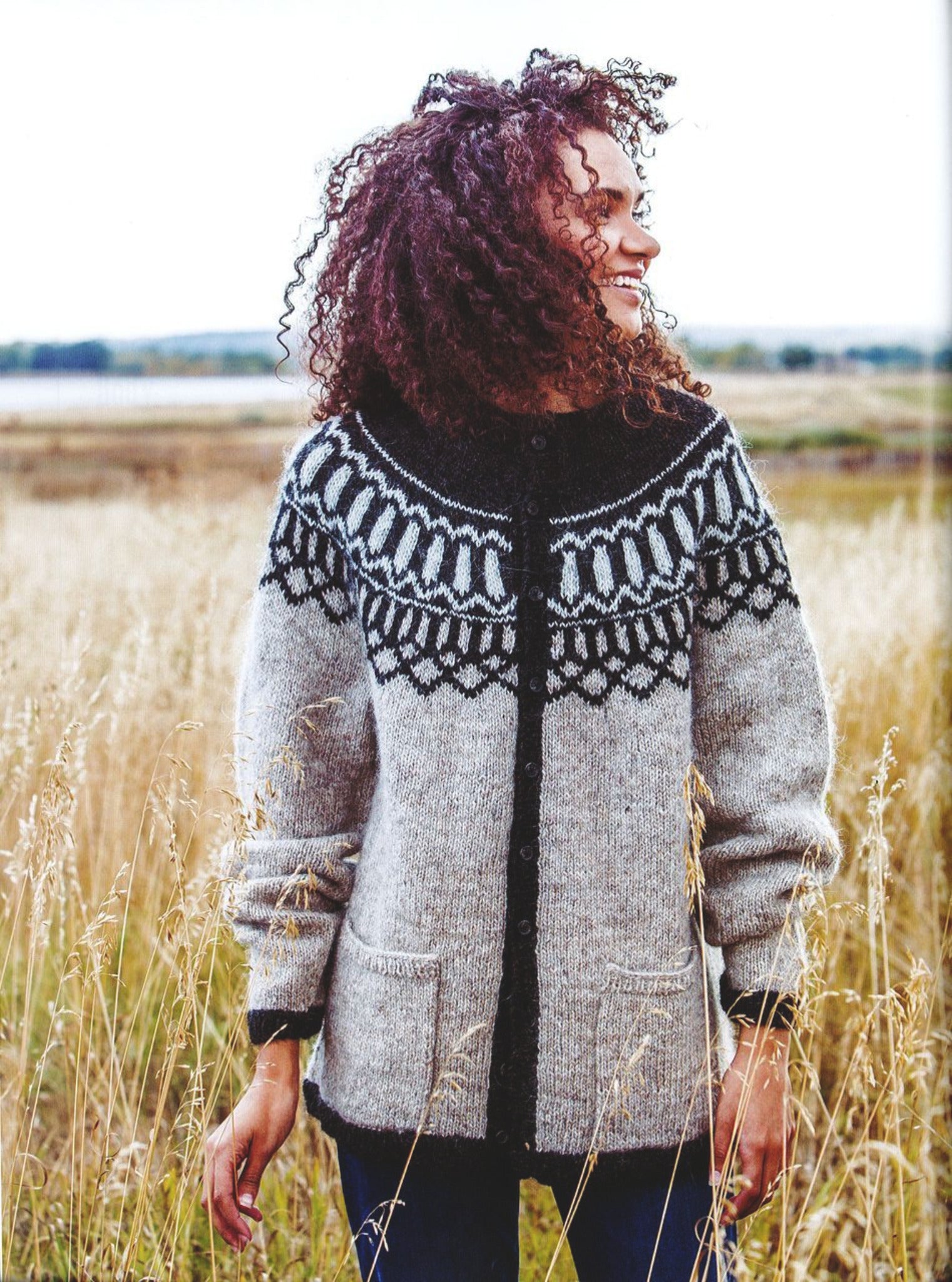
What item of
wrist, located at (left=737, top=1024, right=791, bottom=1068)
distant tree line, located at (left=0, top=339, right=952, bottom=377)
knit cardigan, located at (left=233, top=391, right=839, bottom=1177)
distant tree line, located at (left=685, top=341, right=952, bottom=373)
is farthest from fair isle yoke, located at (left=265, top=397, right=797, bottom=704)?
distant tree line, located at (left=685, top=341, right=952, bottom=373)

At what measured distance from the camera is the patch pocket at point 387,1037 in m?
1.19

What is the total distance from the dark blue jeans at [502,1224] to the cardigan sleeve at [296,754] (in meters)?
0.21

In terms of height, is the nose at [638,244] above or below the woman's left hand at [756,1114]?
above

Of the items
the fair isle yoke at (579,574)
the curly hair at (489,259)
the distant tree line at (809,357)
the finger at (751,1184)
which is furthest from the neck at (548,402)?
the distant tree line at (809,357)

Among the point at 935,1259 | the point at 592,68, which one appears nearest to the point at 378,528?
the point at 592,68

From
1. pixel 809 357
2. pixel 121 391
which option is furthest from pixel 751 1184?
pixel 809 357

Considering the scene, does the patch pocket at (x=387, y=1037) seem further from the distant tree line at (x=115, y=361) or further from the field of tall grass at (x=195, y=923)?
the distant tree line at (x=115, y=361)

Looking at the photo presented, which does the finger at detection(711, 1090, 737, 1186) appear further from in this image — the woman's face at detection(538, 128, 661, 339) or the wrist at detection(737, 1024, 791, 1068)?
the woman's face at detection(538, 128, 661, 339)

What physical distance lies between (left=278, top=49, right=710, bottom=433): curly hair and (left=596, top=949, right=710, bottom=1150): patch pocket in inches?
24.5

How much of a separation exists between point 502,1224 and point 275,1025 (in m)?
0.34

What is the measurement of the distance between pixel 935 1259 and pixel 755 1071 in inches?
33.3

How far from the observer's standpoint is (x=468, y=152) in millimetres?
1243

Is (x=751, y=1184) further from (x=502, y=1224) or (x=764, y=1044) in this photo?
(x=502, y=1224)

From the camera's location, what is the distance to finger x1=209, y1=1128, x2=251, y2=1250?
1216 mm
